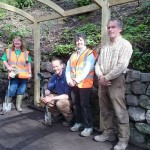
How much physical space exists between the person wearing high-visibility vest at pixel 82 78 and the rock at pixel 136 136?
722 mm

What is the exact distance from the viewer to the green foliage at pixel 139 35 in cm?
462

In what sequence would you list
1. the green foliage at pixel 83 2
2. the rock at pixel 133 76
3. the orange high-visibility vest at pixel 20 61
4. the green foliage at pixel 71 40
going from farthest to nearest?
the green foliage at pixel 83 2
the orange high-visibility vest at pixel 20 61
the green foliage at pixel 71 40
the rock at pixel 133 76

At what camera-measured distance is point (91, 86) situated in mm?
4516

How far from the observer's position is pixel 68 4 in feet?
32.7

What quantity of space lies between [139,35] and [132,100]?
1653 millimetres

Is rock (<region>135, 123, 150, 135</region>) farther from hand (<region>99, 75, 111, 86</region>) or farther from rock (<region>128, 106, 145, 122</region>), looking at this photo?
hand (<region>99, 75, 111, 86</region>)

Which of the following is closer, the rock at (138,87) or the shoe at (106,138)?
the rock at (138,87)

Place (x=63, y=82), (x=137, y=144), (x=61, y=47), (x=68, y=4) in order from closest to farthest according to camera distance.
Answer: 1. (x=137, y=144)
2. (x=63, y=82)
3. (x=61, y=47)
4. (x=68, y=4)

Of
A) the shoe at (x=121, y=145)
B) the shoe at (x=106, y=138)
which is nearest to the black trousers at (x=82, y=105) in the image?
the shoe at (x=106, y=138)

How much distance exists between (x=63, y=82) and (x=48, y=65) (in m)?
1.51

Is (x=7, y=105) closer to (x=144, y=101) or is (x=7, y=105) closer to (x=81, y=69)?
(x=81, y=69)

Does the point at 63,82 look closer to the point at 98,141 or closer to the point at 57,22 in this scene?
the point at 98,141

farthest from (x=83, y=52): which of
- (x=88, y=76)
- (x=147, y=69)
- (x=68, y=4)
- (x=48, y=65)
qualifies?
(x=68, y=4)

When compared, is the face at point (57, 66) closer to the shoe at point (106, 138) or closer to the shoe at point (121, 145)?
the shoe at point (106, 138)
